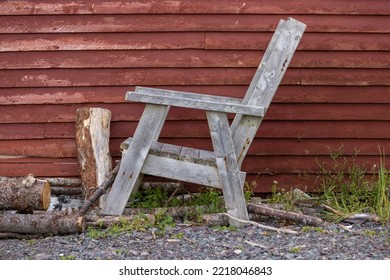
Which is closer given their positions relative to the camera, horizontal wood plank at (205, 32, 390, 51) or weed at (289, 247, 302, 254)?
weed at (289, 247, 302, 254)

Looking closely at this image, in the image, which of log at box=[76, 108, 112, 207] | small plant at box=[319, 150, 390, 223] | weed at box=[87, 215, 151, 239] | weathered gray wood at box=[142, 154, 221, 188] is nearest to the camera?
weed at box=[87, 215, 151, 239]

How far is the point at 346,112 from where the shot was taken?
695cm

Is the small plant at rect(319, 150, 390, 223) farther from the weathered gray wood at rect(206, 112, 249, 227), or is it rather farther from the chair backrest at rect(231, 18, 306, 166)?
the chair backrest at rect(231, 18, 306, 166)

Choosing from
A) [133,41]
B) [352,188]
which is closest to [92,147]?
[133,41]

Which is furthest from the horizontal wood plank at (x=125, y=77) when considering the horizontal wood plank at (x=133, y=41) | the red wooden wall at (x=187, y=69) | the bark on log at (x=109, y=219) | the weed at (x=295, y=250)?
the weed at (x=295, y=250)

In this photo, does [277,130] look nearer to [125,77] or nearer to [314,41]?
[314,41]

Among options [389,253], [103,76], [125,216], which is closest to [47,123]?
[103,76]

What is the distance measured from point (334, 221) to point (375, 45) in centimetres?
166

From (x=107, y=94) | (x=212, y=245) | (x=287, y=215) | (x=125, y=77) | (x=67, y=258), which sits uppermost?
(x=125, y=77)

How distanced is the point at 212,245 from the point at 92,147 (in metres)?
1.68

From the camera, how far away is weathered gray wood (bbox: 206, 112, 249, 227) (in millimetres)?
5875

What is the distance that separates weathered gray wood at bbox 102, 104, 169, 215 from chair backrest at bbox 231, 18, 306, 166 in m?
0.60

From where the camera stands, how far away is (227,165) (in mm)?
5930

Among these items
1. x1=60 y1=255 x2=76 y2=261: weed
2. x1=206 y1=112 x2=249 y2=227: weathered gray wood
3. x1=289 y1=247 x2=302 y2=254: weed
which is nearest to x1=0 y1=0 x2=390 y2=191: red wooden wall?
x1=206 y1=112 x2=249 y2=227: weathered gray wood
